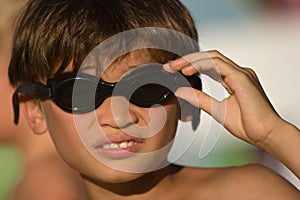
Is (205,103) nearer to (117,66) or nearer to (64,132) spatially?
(117,66)

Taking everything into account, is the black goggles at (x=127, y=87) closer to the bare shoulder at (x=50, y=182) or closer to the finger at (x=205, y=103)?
the finger at (x=205, y=103)

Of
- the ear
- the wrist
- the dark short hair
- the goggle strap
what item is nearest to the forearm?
the wrist

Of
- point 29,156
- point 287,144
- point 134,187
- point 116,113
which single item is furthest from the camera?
point 29,156

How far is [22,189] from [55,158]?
0.24m

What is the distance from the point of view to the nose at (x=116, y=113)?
5.20 feet

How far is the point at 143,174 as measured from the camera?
174cm

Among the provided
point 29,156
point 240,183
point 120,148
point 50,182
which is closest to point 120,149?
point 120,148

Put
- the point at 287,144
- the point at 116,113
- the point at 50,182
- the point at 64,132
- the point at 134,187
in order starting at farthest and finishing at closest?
the point at 50,182 < the point at 134,187 < the point at 64,132 < the point at 116,113 < the point at 287,144

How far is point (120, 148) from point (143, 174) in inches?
5.5

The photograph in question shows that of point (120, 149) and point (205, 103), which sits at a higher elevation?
point (205, 103)

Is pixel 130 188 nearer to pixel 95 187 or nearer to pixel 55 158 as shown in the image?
pixel 95 187

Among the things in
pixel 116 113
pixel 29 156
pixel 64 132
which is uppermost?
pixel 116 113

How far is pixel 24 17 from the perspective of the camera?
1.94 m

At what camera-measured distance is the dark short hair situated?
5.59 feet
